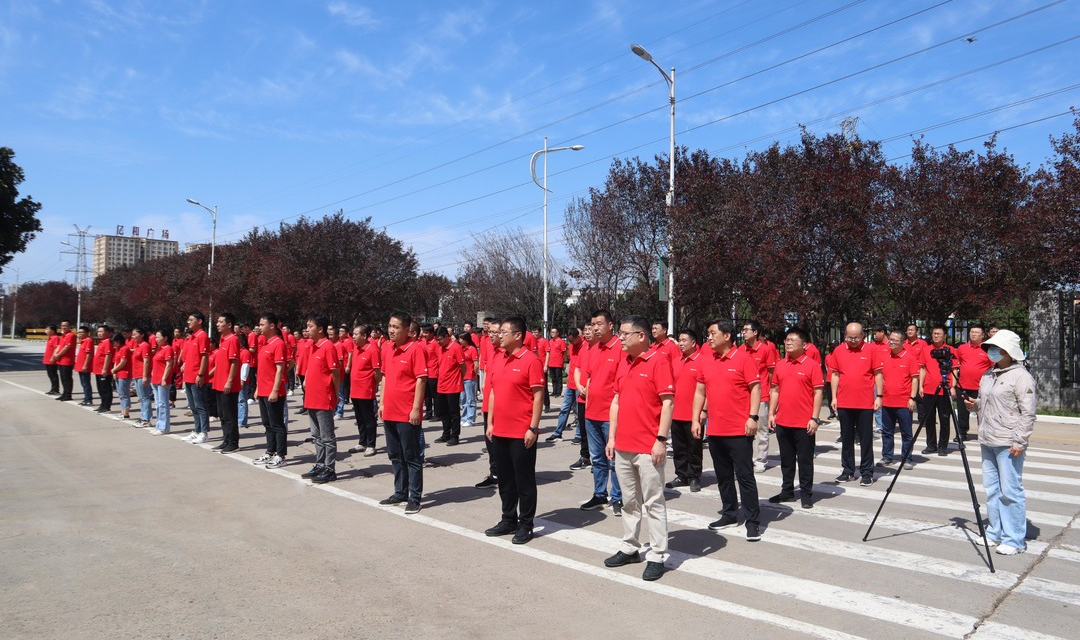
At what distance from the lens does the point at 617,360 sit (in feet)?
24.5

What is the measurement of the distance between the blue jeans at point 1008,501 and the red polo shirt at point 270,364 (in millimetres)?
8461

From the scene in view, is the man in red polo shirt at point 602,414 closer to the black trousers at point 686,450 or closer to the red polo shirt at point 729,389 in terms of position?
the red polo shirt at point 729,389

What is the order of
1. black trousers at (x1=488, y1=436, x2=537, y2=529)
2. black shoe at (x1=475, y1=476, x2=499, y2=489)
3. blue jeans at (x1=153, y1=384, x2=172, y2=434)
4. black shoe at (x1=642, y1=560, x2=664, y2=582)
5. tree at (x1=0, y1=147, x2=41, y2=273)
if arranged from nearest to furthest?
black shoe at (x1=642, y1=560, x2=664, y2=582) → black trousers at (x1=488, y1=436, x2=537, y2=529) → black shoe at (x1=475, y1=476, x2=499, y2=489) → blue jeans at (x1=153, y1=384, x2=172, y2=434) → tree at (x1=0, y1=147, x2=41, y2=273)

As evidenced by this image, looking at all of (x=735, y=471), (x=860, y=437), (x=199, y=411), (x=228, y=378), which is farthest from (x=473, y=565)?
(x=199, y=411)

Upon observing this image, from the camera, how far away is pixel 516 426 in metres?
6.62

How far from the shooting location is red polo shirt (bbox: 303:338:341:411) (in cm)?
914

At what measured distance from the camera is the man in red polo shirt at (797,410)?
7.91 m

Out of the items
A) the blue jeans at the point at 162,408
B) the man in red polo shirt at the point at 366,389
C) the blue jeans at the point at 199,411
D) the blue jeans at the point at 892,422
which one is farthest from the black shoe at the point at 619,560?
the blue jeans at the point at 162,408

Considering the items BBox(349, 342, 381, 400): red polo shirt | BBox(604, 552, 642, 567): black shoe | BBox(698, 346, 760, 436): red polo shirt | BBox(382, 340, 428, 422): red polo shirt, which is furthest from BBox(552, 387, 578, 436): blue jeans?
BBox(604, 552, 642, 567): black shoe

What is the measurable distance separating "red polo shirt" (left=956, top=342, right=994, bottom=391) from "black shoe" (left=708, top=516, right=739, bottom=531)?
678 centimetres

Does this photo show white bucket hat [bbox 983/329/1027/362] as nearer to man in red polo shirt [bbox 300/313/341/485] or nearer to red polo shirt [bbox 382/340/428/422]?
red polo shirt [bbox 382/340/428/422]

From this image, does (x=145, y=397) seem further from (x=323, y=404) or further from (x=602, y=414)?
(x=602, y=414)

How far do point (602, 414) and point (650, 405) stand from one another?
7.64 feet

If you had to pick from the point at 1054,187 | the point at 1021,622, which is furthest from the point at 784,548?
the point at 1054,187
